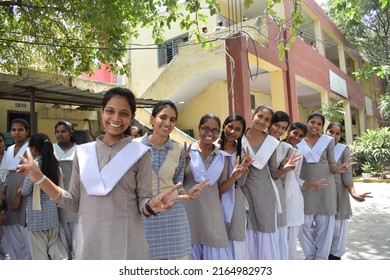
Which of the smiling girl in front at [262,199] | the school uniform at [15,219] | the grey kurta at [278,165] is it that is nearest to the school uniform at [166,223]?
the smiling girl in front at [262,199]

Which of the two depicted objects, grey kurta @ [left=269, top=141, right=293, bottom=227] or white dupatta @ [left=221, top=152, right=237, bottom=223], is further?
grey kurta @ [left=269, top=141, right=293, bottom=227]

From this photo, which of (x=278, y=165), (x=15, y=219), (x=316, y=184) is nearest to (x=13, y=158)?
(x=15, y=219)

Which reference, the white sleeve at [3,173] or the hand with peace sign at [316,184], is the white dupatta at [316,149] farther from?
the white sleeve at [3,173]

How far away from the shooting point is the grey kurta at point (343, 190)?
12.3 ft

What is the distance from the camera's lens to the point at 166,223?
2.19 metres

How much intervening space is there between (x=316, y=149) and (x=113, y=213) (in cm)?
267

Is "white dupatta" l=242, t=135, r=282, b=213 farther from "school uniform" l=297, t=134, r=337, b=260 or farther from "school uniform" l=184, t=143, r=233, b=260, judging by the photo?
"school uniform" l=297, t=134, r=337, b=260

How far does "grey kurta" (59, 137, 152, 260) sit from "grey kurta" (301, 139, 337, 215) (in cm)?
245

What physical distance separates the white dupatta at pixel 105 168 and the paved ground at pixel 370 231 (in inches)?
118

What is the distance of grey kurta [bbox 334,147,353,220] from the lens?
3738 millimetres

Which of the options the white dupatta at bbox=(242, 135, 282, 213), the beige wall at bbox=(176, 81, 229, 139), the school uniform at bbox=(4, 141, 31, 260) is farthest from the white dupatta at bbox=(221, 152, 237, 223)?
the beige wall at bbox=(176, 81, 229, 139)

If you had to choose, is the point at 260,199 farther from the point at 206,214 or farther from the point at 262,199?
the point at 206,214
